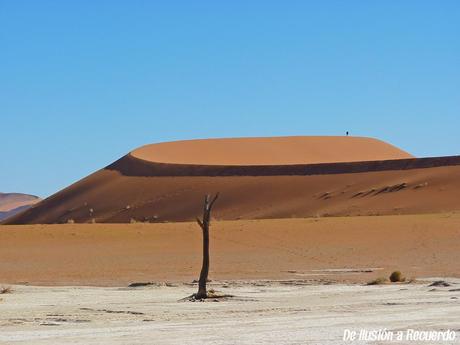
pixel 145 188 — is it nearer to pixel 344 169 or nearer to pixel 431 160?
pixel 344 169

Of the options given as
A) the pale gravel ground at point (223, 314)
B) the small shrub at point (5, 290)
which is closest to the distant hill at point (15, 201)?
the small shrub at point (5, 290)

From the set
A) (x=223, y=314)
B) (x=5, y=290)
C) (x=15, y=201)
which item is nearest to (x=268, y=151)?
(x=5, y=290)

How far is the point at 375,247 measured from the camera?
34.4 metres

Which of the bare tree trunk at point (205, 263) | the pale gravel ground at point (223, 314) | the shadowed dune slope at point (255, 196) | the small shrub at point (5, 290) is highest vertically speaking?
the shadowed dune slope at point (255, 196)

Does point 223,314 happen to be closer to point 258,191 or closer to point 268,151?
point 258,191

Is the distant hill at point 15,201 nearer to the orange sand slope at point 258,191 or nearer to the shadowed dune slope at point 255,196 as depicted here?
the orange sand slope at point 258,191

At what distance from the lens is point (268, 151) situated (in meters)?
97.1

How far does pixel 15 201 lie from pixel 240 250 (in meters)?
139

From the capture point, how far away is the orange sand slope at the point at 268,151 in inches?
3661

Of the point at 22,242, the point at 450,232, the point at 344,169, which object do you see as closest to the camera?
the point at 450,232

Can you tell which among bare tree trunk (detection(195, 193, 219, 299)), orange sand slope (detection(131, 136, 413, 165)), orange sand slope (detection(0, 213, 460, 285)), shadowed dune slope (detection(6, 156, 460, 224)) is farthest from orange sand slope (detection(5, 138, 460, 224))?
bare tree trunk (detection(195, 193, 219, 299))

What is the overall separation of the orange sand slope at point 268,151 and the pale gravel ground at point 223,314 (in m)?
66.8

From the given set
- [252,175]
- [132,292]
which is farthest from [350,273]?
[252,175]

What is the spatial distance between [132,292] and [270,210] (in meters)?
40.7
